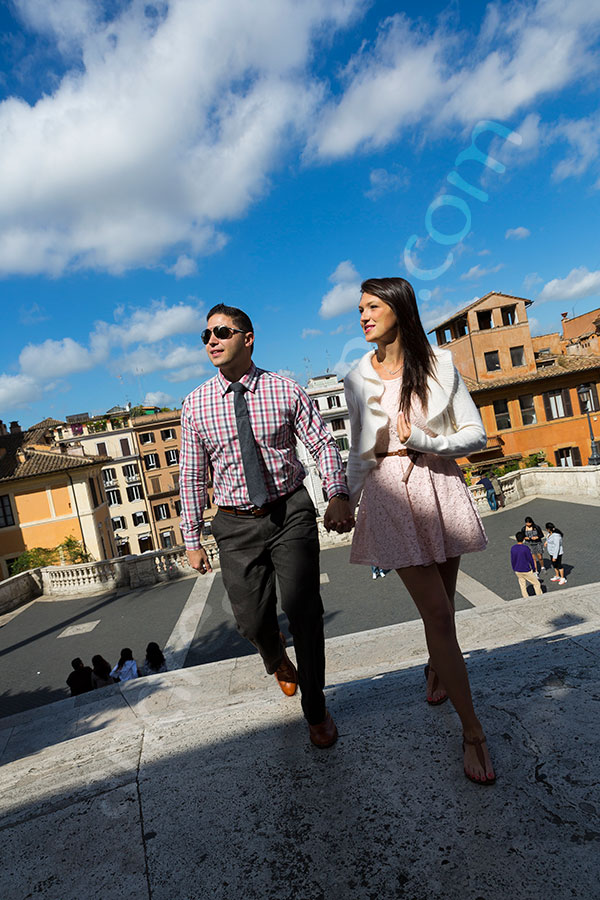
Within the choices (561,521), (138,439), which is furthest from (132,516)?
(561,521)

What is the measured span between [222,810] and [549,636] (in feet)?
9.50

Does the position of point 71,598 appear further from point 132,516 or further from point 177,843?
point 132,516

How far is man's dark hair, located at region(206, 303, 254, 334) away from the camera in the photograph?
3113 millimetres

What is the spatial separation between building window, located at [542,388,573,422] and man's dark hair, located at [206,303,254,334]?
38.7 meters

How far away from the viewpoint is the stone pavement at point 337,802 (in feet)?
5.75

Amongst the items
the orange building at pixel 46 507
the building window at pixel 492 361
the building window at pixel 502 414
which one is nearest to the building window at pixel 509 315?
the building window at pixel 492 361

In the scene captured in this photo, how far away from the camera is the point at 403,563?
2.41 metres

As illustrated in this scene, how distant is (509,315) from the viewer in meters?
40.9

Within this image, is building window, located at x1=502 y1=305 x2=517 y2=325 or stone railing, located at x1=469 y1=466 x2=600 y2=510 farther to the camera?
building window, located at x1=502 y1=305 x2=517 y2=325

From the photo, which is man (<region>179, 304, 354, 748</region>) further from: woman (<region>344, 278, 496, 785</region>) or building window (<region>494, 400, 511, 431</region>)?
building window (<region>494, 400, 511, 431</region>)

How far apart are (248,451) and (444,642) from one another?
1328 millimetres

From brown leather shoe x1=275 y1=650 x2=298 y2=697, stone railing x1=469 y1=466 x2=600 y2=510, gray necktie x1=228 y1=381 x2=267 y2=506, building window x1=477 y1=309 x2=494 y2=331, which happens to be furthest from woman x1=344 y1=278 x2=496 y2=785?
building window x1=477 y1=309 x2=494 y2=331

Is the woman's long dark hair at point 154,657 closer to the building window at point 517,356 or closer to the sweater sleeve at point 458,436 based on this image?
the sweater sleeve at point 458,436

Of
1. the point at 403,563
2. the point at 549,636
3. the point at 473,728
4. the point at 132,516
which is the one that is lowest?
the point at 132,516
